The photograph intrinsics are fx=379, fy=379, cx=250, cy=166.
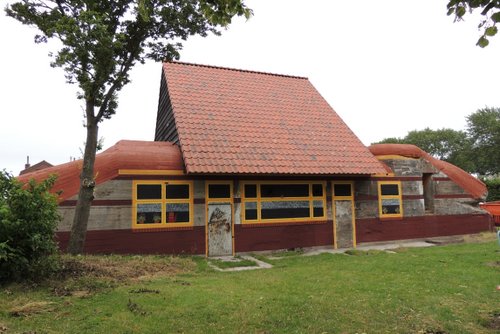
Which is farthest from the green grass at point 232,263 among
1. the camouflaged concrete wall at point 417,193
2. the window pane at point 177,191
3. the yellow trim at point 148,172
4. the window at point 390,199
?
the window at point 390,199

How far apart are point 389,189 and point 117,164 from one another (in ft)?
37.9

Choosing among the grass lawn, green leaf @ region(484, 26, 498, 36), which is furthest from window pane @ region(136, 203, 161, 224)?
green leaf @ region(484, 26, 498, 36)

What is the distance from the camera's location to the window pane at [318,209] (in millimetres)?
15419

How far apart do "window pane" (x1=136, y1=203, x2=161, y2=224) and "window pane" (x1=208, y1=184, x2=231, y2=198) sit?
1916mm

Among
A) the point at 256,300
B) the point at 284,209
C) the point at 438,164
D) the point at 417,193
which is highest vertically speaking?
the point at 438,164

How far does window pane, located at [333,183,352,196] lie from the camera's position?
15.9 meters

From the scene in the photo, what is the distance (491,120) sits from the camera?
52125 millimetres

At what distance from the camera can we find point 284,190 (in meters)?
14.9

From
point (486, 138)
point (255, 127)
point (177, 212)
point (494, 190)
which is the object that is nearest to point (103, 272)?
point (177, 212)

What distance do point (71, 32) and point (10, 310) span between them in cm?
640

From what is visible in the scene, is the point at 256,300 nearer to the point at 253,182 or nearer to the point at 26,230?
the point at 26,230

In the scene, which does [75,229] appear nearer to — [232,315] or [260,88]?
[232,315]

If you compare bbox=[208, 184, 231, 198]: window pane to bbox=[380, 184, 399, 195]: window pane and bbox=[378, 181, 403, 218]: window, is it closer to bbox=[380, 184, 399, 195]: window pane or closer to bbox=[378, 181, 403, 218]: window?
bbox=[378, 181, 403, 218]: window

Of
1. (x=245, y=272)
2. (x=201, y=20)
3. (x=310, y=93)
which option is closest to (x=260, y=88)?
(x=310, y=93)
